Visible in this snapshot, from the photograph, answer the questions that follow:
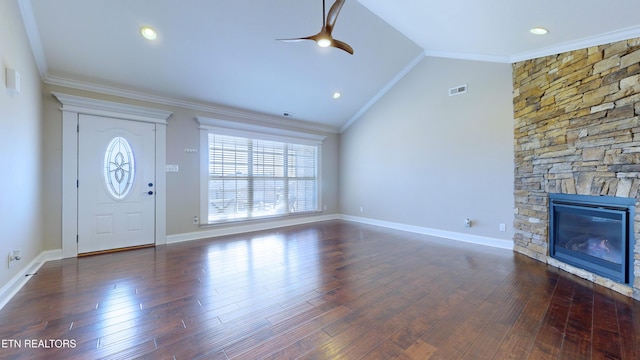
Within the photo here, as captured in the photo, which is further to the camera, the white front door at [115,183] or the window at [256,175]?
the window at [256,175]

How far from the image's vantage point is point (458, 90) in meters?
4.70

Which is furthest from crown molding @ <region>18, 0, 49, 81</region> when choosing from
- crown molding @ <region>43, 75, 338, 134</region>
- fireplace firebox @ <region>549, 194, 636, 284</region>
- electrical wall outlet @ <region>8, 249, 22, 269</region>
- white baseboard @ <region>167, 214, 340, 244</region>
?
fireplace firebox @ <region>549, 194, 636, 284</region>

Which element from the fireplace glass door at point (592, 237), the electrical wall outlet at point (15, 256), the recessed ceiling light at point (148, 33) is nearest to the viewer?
the electrical wall outlet at point (15, 256)

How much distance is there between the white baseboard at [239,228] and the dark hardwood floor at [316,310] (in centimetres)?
107

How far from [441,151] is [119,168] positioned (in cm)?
566

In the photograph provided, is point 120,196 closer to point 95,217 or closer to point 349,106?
point 95,217

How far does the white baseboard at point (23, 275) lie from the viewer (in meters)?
2.38

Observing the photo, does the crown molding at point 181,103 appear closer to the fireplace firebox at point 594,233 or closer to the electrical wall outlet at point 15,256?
the electrical wall outlet at point 15,256

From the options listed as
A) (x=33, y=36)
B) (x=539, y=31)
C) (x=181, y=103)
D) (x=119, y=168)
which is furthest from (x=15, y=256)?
(x=539, y=31)

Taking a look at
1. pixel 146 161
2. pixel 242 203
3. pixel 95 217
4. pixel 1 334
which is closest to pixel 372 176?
pixel 242 203

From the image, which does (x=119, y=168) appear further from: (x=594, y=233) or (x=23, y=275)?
(x=594, y=233)

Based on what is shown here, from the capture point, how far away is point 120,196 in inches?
165

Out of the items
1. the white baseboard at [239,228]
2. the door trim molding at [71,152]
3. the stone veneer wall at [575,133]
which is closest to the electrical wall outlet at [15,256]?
the door trim molding at [71,152]

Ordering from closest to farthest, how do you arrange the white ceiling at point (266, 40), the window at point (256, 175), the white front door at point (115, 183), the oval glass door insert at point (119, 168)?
the white ceiling at point (266, 40), the white front door at point (115, 183), the oval glass door insert at point (119, 168), the window at point (256, 175)
